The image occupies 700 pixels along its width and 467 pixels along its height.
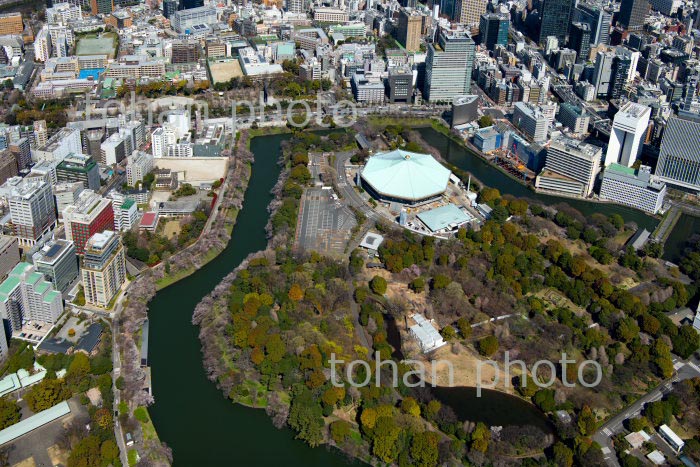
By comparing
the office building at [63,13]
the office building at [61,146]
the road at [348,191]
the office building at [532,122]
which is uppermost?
the office building at [63,13]

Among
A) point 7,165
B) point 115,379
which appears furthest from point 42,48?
point 115,379

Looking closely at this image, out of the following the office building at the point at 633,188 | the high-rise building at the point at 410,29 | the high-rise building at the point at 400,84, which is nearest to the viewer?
the office building at the point at 633,188

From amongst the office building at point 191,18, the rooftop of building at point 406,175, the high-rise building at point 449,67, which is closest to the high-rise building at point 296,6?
the office building at point 191,18

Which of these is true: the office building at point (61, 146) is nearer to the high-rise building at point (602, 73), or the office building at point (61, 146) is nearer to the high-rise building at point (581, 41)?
the high-rise building at point (602, 73)

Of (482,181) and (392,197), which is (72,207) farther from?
(482,181)

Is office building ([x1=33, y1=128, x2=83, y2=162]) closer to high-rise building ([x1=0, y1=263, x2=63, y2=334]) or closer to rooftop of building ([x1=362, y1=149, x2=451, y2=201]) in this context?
high-rise building ([x1=0, y1=263, x2=63, y2=334])

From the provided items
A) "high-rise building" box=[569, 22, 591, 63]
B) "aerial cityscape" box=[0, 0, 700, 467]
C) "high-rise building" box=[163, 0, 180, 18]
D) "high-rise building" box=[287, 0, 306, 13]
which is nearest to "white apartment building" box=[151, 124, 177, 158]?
Result: "aerial cityscape" box=[0, 0, 700, 467]
